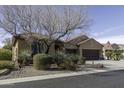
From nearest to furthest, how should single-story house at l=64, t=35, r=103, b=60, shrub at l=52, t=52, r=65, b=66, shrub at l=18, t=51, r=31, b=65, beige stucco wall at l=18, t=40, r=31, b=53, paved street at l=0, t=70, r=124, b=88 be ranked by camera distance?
paved street at l=0, t=70, r=124, b=88
shrub at l=52, t=52, r=65, b=66
shrub at l=18, t=51, r=31, b=65
beige stucco wall at l=18, t=40, r=31, b=53
single-story house at l=64, t=35, r=103, b=60

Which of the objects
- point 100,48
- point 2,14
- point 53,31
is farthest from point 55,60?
point 100,48

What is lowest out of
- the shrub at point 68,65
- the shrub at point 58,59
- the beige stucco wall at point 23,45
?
the shrub at point 68,65

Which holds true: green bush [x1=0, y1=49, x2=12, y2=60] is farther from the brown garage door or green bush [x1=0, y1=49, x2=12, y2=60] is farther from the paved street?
the brown garage door

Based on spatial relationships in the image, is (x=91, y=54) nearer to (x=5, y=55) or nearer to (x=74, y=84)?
(x=5, y=55)

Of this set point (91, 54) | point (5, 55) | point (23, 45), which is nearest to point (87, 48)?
point (91, 54)

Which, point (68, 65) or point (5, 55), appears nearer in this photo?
point (68, 65)

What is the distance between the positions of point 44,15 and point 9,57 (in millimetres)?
9123

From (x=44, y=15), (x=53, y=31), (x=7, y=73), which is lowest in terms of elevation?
(x=7, y=73)

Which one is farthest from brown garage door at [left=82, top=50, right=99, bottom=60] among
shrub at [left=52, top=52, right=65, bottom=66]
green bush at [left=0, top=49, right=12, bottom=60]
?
shrub at [left=52, top=52, right=65, bottom=66]

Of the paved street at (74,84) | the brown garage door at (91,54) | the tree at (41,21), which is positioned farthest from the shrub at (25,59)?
the brown garage door at (91,54)

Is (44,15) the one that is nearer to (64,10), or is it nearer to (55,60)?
(64,10)

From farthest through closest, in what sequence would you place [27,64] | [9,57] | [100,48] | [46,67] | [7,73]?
[100,48], [9,57], [27,64], [46,67], [7,73]

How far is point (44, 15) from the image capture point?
2375 cm

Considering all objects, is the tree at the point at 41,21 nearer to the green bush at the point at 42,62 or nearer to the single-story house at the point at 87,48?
the green bush at the point at 42,62
